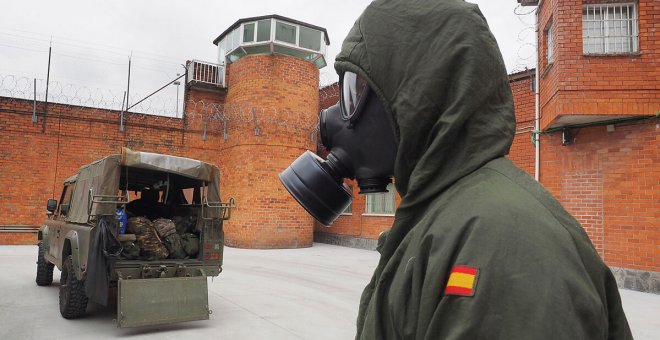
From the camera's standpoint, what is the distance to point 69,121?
14.2m

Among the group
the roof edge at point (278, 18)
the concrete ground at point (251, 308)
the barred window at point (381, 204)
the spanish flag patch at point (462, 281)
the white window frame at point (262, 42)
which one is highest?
the roof edge at point (278, 18)

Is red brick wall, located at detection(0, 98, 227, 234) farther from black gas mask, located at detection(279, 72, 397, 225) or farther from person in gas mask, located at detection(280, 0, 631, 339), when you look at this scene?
person in gas mask, located at detection(280, 0, 631, 339)

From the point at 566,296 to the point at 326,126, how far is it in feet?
2.54

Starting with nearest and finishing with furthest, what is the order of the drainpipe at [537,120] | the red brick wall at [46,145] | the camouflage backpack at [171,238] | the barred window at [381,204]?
the camouflage backpack at [171,238], the drainpipe at [537,120], the red brick wall at [46,145], the barred window at [381,204]

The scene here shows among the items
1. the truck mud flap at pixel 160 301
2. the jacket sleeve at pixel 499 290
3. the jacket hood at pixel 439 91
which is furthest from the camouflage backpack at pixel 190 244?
the jacket sleeve at pixel 499 290

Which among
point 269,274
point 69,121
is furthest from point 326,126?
point 69,121

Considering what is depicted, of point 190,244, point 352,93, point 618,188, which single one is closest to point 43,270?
point 190,244

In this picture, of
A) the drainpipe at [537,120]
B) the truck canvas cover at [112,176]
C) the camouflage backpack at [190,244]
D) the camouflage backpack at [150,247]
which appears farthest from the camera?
the drainpipe at [537,120]

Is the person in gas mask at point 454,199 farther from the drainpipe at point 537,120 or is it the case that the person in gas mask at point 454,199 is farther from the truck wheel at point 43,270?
the drainpipe at point 537,120

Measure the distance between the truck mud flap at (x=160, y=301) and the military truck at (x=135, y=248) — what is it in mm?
11

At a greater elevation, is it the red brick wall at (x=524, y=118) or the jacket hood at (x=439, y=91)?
the red brick wall at (x=524, y=118)

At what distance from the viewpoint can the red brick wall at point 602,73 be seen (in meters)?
7.87

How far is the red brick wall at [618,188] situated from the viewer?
777cm

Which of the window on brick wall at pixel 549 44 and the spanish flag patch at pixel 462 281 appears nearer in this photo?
the spanish flag patch at pixel 462 281
